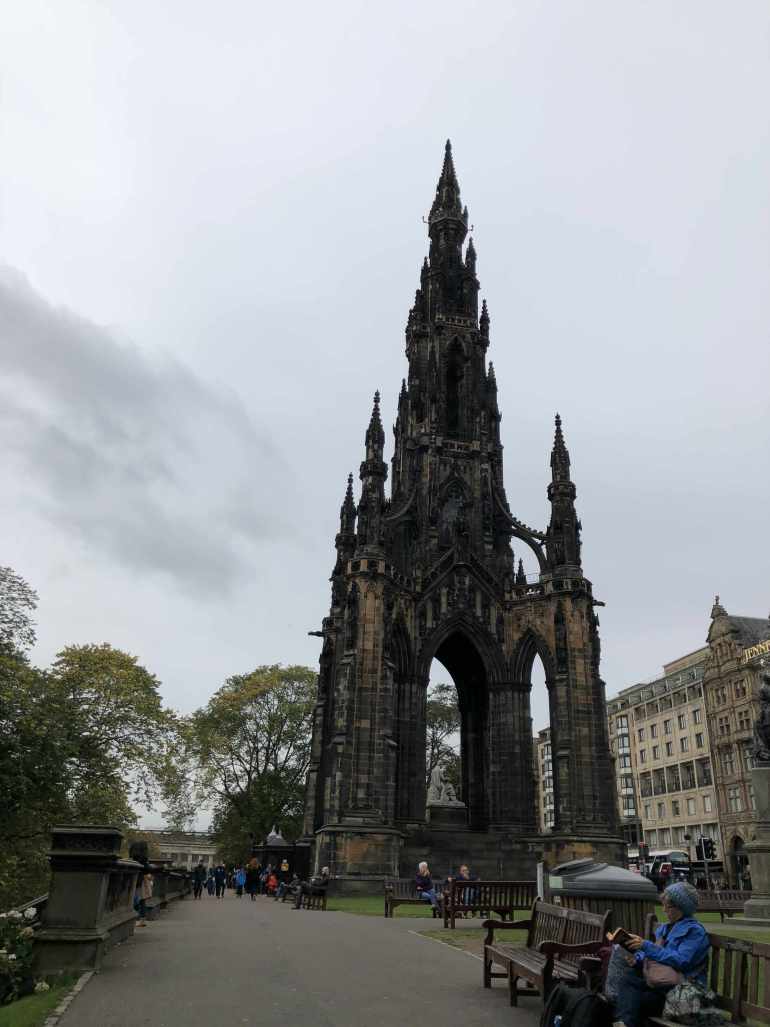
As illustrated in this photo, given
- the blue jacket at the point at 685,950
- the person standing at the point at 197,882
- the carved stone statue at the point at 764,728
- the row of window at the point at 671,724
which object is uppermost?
the row of window at the point at 671,724

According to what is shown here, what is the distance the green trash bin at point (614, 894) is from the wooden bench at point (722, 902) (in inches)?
333

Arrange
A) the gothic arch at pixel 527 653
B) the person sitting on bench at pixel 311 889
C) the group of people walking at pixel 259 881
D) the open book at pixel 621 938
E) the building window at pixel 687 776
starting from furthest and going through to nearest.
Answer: the building window at pixel 687 776 < the gothic arch at pixel 527 653 < the group of people walking at pixel 259 881 < the person sitting on bench at pixel 311 889 < the open book at pixel 621 938

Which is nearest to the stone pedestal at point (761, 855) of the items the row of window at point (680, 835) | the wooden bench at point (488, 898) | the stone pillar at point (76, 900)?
the wooden bench at point (488, 898)

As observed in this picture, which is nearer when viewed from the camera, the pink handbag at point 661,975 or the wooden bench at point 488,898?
the pink handbag at point 661,975

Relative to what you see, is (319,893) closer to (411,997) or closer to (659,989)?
(411,997)

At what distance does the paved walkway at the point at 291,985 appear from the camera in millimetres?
6570

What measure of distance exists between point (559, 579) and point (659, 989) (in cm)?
2887

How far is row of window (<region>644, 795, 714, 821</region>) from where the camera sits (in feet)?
198

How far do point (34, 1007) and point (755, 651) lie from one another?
55700mm

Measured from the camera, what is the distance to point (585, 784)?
97.3ft

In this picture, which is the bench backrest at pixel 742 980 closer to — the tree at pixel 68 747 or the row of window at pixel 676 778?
the tree at pixel 68 747

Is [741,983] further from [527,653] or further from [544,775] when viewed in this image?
[544,775]

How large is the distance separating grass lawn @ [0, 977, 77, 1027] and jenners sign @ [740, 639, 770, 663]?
51796 mm

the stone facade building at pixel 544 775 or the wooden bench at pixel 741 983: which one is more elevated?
the stone facade building at pixel 544 775
